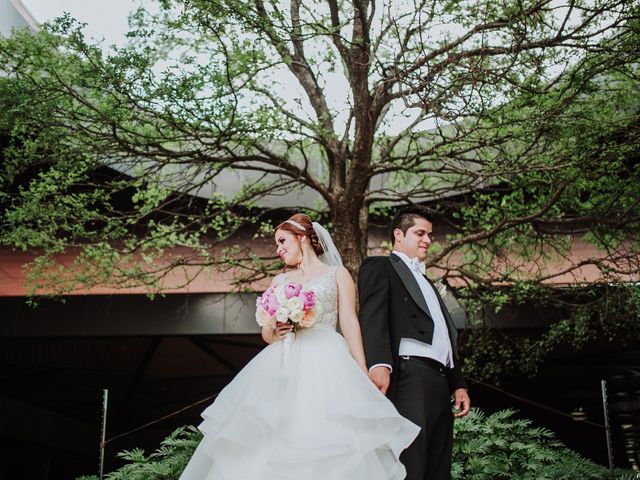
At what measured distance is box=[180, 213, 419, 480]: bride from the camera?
3.59 m

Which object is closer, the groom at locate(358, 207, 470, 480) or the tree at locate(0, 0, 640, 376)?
the groom at locate(358, 207, 470, 480)

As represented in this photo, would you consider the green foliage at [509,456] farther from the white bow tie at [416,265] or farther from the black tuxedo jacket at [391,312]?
the white bow tie at [416,265]

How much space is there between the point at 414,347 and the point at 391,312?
0.23 m

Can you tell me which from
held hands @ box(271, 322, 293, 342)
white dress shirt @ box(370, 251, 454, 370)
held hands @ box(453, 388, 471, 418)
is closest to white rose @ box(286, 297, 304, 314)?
held hands @ box(271, 322, 293, 342)

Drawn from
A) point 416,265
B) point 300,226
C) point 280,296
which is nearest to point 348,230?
point 300,226

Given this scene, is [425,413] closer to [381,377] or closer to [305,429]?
[381,377]

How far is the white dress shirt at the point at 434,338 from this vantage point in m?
4.11

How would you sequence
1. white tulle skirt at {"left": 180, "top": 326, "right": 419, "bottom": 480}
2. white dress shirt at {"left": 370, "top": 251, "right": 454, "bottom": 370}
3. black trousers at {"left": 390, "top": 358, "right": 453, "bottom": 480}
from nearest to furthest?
white tulle skirt at {"left": 180, "top": 326, "right": 419, "bottom": 480} < black trousers at {"left": 390, "top": 358, "right": 453, "bottom": 480} < white dress shirt at {"left": 370, "top": 251, "right": 454, "bottom": 370}

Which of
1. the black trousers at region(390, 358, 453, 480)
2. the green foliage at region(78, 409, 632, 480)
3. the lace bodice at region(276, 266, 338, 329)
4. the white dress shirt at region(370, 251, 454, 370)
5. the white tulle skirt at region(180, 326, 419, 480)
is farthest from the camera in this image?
the green foliage at region(78, 409, 632, 480)

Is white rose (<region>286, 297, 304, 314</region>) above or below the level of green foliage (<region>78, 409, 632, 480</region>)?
above

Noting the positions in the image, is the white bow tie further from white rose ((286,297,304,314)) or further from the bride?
white rose ((286,297,304,314))

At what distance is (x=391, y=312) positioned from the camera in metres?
4.21

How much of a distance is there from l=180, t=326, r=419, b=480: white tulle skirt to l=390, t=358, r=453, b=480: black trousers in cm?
15

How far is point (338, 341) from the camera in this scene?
425 cm
